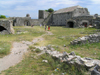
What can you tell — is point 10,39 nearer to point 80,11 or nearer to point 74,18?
point 74,18

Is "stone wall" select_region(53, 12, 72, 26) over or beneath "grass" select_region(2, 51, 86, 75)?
over

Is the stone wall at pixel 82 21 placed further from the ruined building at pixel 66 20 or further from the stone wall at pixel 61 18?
the stone wall at pixel 61 18

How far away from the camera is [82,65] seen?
3.85 metres

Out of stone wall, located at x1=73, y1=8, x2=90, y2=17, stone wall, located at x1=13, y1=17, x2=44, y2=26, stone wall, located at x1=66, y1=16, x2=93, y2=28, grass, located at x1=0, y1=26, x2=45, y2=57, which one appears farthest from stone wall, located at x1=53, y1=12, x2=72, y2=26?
grass, located at x1=0, y1=26, x2=45, y2=57

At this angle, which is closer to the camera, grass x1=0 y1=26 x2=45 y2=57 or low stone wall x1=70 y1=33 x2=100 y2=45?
grass x1=0 y1=26 x2=45 y2=57

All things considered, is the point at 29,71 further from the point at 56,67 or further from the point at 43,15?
the point at 43,15

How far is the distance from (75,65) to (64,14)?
106ft

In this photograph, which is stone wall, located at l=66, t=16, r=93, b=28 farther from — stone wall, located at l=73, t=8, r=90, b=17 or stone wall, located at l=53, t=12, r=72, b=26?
stone wall, located at l=53, t=12, r=72, b=26

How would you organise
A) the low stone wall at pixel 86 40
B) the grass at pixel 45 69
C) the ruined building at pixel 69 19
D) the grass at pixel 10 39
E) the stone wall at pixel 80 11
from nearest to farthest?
the grass at pixel 45 69 → the grass at pixel 10 39 → the low stone wall at pixel 86 40 → the ruined building at pixel 69 19 → the stone wall at pixel 80 11

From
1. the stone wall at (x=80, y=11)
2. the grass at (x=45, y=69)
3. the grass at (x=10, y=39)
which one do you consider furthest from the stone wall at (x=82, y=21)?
the grass at (x=45, y=69)

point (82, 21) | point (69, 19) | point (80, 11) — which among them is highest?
point (80, 11)

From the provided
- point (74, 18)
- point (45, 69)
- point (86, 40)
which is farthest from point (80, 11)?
point (45, 69)

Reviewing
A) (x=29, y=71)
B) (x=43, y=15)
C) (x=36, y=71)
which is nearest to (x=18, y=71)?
(x=29, y=71)

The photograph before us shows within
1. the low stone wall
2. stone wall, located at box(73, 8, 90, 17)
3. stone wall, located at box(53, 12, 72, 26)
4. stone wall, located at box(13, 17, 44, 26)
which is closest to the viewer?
the low stone wall
